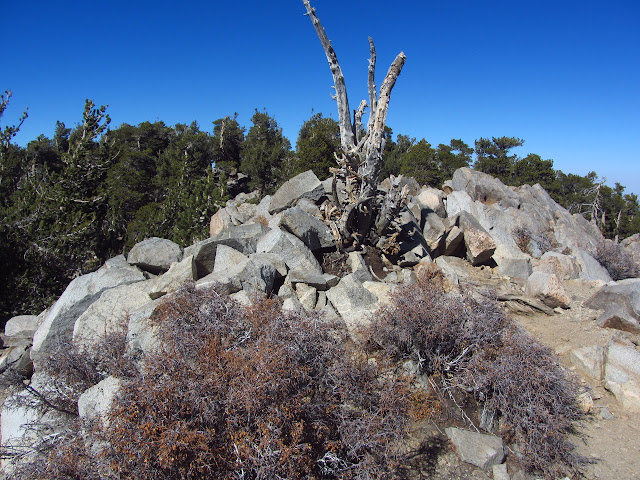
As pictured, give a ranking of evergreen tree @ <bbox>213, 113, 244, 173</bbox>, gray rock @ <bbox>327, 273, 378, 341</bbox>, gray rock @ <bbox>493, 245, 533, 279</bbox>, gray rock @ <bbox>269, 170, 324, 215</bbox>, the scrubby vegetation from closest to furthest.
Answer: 1. the scrubby vegetation
2. gray rock @ <bbox>327, 273, 378, 341</bbox>
3. gray rock @ <bbox>493, 245, 533, 279</bbox>
4. gray rock @ <bbox>269, 170, 324, 215</bbox>
5. evergreen tree @ <bbox>213, 113, 244, 173</bbox>

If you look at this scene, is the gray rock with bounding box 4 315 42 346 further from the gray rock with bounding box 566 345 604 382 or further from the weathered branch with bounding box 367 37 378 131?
the gray rock with bounding box 566 345 604 382

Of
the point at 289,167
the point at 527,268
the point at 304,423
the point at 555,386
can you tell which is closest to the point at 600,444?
the point at 555,386

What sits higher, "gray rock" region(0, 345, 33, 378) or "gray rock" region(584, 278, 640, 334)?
"gray rock" region(584, 278, 640, 334)

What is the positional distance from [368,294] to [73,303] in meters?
5.04

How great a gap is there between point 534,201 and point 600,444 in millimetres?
12777

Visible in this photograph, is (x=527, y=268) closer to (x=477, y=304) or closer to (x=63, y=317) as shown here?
→ (x=477, y=304)

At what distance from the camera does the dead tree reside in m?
8.41

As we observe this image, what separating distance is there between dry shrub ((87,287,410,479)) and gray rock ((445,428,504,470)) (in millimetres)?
587

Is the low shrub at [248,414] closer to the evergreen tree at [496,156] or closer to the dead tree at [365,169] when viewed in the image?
the dead tree at [365,169]

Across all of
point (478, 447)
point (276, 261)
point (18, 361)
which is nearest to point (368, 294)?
point (276, 261)

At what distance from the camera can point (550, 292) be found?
745 cm

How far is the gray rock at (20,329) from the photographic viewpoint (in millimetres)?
7364

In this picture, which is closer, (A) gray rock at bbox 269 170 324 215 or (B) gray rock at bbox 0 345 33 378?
(B) gray rock at bbox 0 345 33 378

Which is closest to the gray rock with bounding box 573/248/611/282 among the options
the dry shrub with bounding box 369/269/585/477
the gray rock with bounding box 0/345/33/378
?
the dry shrub with bounding box 369/269/585/477
